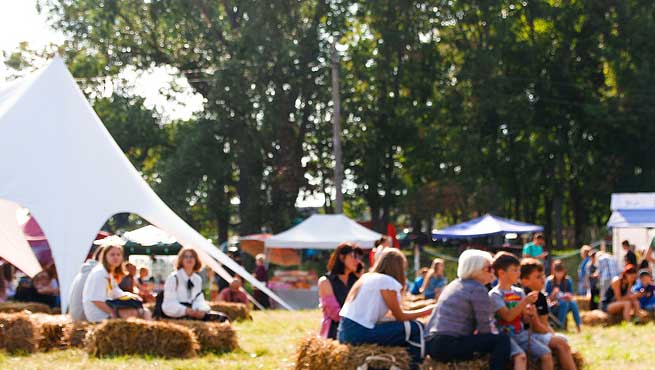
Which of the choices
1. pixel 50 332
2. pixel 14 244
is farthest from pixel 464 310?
pixel 14 244

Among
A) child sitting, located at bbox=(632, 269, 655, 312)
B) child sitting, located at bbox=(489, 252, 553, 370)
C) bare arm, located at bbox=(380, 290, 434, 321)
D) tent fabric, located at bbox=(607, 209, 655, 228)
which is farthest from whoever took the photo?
tent fabric, located at bbox=(607, 209, 655, 228)

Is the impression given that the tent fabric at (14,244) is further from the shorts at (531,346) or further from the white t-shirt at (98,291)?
the shorts at (531,346)

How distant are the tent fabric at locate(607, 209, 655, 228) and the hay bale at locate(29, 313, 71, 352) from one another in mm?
13305

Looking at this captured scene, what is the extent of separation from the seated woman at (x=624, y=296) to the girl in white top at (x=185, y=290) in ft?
22.8

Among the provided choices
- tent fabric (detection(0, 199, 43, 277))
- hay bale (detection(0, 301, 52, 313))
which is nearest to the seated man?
tent fabric (detection(0, 199, 43, 277))

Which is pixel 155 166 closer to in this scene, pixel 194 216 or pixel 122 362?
pixel 194 216

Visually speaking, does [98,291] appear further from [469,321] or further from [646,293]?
[646,293]

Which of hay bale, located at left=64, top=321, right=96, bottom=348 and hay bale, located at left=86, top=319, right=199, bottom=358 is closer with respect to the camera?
hay bale, located at left=86, top=319, right=199, bottom=358

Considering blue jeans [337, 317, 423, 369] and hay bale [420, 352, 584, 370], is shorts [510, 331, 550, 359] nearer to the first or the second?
hay bale [420, 352, 584, 370]

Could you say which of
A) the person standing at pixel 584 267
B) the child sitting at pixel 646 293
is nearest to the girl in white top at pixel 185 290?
the child sitting at pixel 646 293

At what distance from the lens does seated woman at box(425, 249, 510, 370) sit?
25.8 ft

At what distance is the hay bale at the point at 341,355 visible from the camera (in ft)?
26.3

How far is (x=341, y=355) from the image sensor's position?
8.18 m

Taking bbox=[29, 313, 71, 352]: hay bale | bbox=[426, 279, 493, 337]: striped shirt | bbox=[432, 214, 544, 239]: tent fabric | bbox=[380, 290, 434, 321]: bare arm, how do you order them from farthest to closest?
bbox=[432, 214, 544, 239]: tent fabric → bbox=[29, 313, 71, 352]: hay bale → bbox=[380, 290, 434, 321]: bare arm → bbox=[426, 279, 493, 337]: striped shirt
